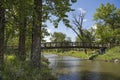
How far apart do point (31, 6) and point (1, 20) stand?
→ 2.10m

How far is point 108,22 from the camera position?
61281 millimetres

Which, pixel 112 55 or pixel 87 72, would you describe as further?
pixel 112 55

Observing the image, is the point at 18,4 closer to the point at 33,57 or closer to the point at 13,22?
the point at 13,22

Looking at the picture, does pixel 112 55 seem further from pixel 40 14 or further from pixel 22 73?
pixel 22 73

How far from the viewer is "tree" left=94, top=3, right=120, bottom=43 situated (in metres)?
58.9

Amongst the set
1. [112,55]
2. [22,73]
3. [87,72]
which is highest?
[22,73]

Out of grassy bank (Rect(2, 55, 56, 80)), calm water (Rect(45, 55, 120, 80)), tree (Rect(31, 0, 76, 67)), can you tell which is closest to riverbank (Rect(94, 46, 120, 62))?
calm water (Rect(45, 55, 120, 80))

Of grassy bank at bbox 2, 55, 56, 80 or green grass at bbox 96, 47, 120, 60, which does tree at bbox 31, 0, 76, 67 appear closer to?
grassy bank at bbox 2, 55, 56, 80

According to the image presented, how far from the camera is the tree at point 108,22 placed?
58.9m

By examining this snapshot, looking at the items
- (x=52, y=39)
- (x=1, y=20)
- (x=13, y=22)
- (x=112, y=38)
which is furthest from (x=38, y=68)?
(x=52, y=39)

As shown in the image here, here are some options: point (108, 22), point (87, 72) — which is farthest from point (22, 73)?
point (108, 22)

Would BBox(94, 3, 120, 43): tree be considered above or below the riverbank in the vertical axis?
above

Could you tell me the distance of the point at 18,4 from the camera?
45.3 ft

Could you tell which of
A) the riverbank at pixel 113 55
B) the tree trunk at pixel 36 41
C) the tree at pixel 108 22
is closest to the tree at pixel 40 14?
the tree trunk at pixel 36 41
